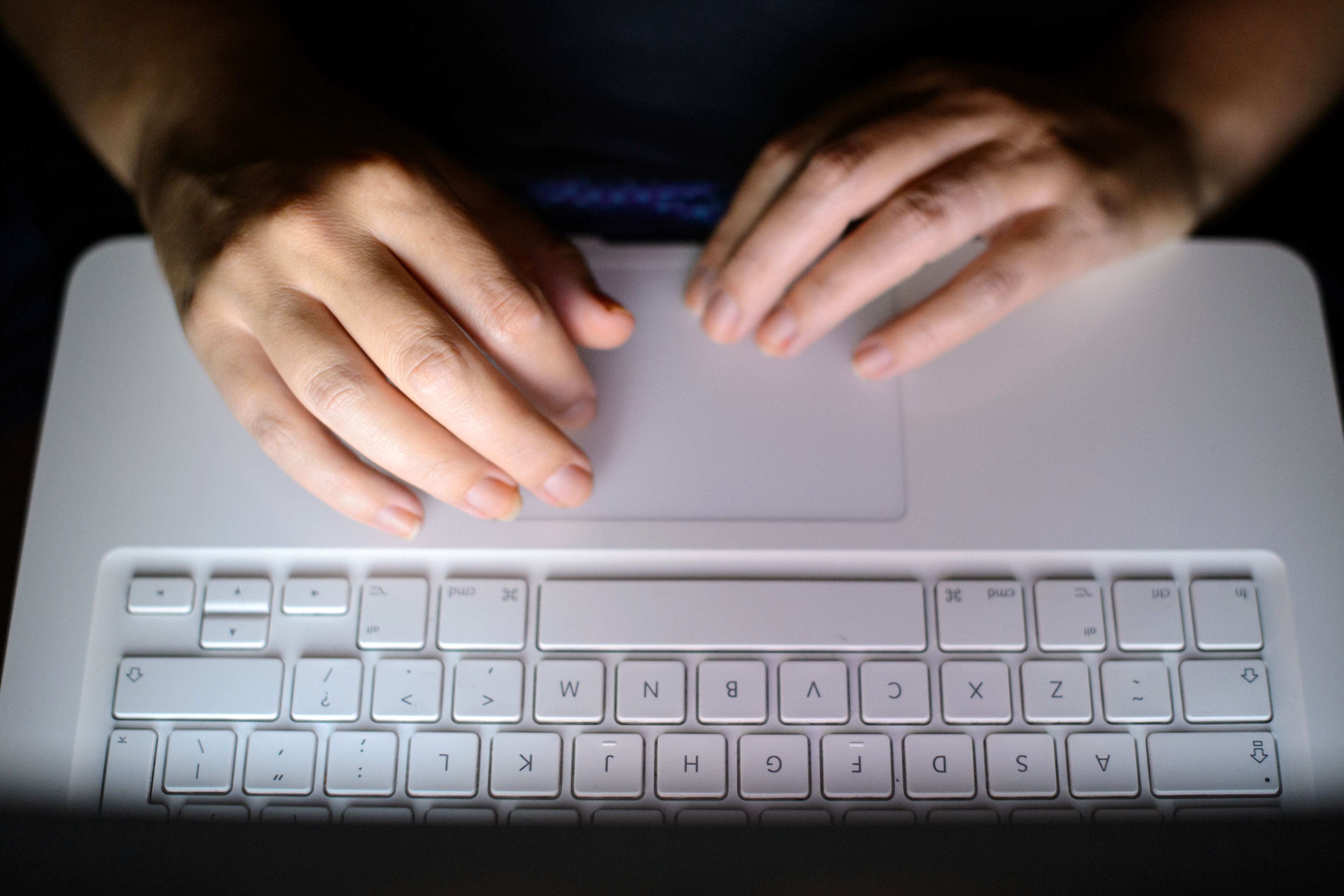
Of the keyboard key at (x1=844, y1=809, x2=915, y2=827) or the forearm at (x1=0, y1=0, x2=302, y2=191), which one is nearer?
the keyboard key at (x1=844, y1=809, x2=915, y2=827)

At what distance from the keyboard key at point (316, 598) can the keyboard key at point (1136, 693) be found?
545 millimetres

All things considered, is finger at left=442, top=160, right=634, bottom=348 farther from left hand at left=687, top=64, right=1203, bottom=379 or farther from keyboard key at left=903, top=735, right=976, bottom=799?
keyboard key at left=903, top=735, right=976, bottom=799

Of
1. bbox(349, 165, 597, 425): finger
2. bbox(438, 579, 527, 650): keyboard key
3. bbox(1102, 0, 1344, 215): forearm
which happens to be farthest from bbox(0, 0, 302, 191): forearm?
bbox(1102, 0, 1344, 215): forearm

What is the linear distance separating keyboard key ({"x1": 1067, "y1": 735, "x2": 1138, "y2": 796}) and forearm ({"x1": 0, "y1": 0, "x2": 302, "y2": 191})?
784 mm

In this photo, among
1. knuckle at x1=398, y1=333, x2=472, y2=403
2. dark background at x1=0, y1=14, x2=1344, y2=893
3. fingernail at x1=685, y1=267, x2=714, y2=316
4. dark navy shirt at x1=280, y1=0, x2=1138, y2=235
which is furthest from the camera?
dark navy shirt at x1=280, y1=0, x2=1138, y2=235

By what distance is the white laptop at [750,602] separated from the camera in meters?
0.48

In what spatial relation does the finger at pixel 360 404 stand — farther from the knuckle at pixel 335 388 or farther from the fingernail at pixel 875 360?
the fingernail at pixel 875 360

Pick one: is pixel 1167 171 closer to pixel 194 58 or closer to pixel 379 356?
pixel 379 356

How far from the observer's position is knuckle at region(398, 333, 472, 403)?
465 millimetres

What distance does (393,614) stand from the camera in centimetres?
51

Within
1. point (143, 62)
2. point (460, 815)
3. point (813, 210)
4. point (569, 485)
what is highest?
point (143, 62)

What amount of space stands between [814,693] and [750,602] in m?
0.07

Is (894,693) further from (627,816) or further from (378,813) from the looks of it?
(378,813)

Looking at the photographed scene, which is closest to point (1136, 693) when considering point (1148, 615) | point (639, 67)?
point (1148, 615)
